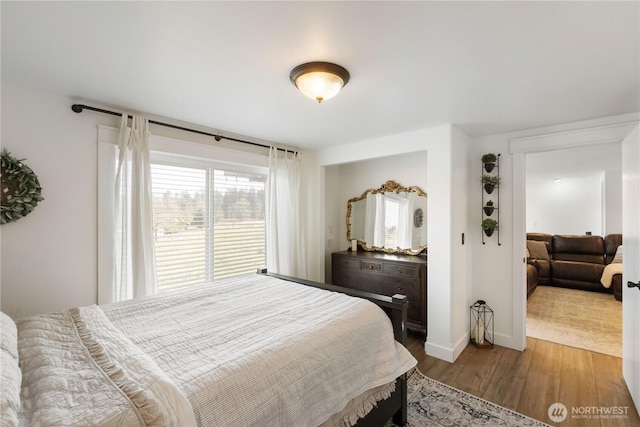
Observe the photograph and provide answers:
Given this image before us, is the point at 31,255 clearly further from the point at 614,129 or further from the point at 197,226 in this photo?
the point at 614,129

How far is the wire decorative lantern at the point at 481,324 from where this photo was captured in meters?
3.18

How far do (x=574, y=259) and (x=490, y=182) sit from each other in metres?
4.09

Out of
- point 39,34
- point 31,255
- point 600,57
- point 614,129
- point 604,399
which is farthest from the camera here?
point 614,129

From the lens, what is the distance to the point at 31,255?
2.04m

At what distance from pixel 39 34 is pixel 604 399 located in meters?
4.31

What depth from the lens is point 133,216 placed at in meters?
2.46

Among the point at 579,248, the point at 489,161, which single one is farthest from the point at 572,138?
the point at 579,248

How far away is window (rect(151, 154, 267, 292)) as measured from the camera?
2826 mm

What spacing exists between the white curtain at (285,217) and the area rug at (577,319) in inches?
116

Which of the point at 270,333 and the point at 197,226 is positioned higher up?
the point at 197,226

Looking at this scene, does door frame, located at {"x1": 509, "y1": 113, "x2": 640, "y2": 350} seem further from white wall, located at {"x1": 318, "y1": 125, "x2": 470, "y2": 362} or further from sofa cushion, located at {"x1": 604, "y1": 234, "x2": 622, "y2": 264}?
sofa cushion, located at {"x1": 604, "y1": 234, "x2": 622, "y2": 264}

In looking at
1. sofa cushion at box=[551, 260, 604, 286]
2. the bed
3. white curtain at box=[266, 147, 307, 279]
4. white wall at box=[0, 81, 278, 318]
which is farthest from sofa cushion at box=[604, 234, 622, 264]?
white wall at box=[0, 81, 278, 318]

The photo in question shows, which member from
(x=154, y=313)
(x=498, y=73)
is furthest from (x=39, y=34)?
(x=498, y=73)

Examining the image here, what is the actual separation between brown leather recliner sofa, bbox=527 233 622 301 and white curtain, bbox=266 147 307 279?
401 centimetres
